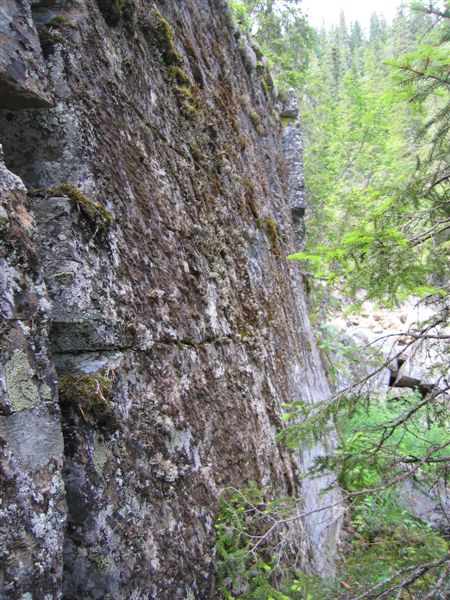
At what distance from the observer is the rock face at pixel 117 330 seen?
1.57 meters

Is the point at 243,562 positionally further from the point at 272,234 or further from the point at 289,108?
the point at 289,108

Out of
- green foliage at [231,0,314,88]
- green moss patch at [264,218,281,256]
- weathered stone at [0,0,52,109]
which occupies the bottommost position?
weathered stone at [0,0,52,109]

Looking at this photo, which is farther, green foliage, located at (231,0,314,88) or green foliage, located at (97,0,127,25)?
green foliage, located at (231,0,314,88)

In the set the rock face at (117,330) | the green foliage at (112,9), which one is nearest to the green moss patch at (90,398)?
the rock face at (117,330)

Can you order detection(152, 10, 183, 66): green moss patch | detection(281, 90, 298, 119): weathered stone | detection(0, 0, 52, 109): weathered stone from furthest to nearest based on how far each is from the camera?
detection(281, 90, 298, 119): weathered stone < detection(152, 10, 183, 66): green moss patch < detection(0, 0, 52, 109): weathered stone

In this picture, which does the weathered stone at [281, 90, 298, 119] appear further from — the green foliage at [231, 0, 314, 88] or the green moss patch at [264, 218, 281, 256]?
the green moss patch at [264, 218, 281, 256]

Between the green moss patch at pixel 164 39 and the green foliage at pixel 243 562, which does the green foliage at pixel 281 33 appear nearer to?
the green moss patch at pixel 164 39

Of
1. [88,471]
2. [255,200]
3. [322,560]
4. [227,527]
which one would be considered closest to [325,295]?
[255,200]

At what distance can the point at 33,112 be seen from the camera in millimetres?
2127

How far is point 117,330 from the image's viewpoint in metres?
2.16

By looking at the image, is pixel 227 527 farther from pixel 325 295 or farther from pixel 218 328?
pixel 325 295

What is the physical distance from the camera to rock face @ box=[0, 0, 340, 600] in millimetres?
1570

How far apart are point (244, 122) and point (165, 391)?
205 inches

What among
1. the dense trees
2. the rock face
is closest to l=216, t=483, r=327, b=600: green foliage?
the rock face
